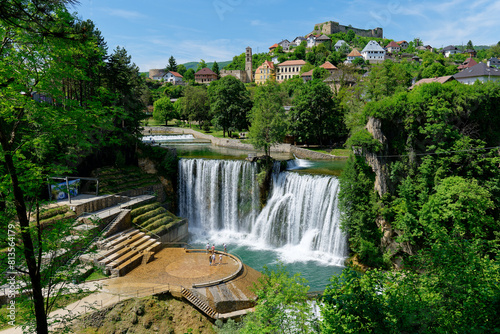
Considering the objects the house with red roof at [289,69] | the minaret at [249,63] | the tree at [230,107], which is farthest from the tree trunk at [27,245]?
the minaret at [249,63]

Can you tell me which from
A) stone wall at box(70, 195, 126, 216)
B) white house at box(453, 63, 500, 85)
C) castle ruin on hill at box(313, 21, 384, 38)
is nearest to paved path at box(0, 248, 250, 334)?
stone wall at box(70, 195, 126, 216)

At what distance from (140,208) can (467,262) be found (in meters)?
21.7

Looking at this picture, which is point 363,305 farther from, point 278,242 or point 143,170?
point 143,170

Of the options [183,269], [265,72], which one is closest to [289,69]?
[265,72]

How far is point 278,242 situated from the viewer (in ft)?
87.9

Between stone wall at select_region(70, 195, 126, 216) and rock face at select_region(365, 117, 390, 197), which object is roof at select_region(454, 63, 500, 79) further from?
stone wall at select_region(70, 195, 126, 216)

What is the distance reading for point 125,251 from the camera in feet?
67.8

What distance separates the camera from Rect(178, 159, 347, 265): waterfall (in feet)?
81.1

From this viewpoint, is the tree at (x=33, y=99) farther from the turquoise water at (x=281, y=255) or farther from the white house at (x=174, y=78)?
the white house at (x=174, y=78)

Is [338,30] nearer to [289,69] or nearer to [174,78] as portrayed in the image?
[289,69]

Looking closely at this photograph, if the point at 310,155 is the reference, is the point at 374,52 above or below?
above

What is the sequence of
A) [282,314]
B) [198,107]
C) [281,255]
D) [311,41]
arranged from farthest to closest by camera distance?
[311,41] < [198,107] < [281,255] < [282,314]

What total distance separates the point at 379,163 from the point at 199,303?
14560 millimetres

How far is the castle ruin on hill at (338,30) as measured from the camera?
5979 inches
